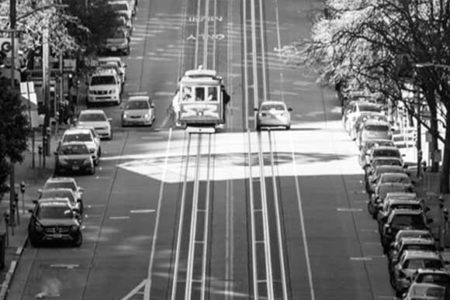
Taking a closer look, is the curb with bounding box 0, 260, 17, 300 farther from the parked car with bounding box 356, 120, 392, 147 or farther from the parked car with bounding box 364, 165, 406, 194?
the parked car with bounding box 356, 120, 392, 147

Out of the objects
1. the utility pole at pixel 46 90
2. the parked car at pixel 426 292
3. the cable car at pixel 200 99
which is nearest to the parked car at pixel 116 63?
the utility pole at pixel 46 90

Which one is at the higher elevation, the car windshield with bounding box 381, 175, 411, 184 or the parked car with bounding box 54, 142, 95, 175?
the car windshield with bounding box 381, 175, 411, 184

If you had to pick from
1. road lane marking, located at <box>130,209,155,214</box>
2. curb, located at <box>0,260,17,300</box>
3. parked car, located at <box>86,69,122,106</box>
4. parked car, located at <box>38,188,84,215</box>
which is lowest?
parked car, located at <box>86,69,122,106</box>

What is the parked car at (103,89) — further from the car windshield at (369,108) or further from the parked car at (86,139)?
the parked car at (86,139)

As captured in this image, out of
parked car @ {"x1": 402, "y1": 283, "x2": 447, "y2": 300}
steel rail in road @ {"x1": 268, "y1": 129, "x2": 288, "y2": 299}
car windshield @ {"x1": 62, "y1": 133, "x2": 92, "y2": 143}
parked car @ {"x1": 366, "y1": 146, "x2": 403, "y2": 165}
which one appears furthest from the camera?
car windshield @ {"x1": 62, "y1": 133, "x2": 92, "y2": 143}

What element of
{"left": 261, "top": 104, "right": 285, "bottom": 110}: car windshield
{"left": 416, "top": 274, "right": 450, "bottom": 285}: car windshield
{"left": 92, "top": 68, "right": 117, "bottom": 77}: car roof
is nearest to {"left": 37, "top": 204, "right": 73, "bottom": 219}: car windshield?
{"left": 416, "top": 274, "right": 450, "bottom": 285}: car windshield

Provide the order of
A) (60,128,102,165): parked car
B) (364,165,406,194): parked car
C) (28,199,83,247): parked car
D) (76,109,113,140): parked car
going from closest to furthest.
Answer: (28,199,83,247): parked car → (364,165,406,194): parked car → (60,128,102,165): parked car → (76,109,113,140): parked car

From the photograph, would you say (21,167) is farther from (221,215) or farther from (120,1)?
(120,1)
